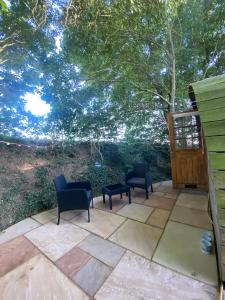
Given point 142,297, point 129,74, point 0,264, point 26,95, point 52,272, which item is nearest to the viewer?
point 142,297

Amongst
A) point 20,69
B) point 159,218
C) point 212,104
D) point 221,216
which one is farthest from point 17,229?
point 20,69

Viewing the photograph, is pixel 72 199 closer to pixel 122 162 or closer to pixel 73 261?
pixel 73 261

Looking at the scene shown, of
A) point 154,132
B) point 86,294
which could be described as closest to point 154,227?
point 86,294

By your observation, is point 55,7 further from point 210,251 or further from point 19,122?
point 210,251

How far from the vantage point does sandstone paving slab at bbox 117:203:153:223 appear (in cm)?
277

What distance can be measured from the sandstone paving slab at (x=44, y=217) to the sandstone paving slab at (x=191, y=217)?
223 centimetres

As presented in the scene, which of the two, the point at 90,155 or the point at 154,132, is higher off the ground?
the point at 154,132

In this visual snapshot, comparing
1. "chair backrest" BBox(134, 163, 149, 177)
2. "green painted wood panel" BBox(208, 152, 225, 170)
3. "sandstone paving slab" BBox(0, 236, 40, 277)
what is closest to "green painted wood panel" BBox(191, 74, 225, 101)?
"green painted wood panel" BBox(208, 152, 225, 170)

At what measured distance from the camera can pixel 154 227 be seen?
243 cm

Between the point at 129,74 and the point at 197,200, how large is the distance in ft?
13.9

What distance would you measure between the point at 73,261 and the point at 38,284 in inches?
15.5

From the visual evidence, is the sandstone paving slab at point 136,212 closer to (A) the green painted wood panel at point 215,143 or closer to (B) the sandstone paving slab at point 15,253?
(B) the sandstone paving slab at point 15,253

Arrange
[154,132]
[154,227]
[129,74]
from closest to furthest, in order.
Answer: [154,227]
[129,74]
[154,132]

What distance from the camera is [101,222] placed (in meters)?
2.66
